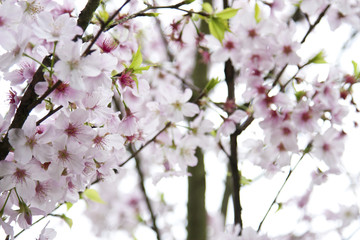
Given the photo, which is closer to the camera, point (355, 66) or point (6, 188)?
point (6, 188)

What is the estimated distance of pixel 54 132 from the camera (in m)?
0.77

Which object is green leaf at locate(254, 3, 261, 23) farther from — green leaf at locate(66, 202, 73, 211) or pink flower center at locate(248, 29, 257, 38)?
green leaf at locate(66, 202, 73, 211)

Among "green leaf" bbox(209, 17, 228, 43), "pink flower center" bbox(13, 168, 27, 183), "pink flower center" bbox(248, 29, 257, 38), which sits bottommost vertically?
"pink flower center" bbox(13, 168, 27, 183)

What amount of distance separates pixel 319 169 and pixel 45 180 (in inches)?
32.0

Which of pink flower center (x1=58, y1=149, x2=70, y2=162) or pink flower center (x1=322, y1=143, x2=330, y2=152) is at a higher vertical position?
pink flower center (x1=322, y1=143, x2=330, y2=152)

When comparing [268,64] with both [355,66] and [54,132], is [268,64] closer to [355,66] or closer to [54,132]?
[355,66]

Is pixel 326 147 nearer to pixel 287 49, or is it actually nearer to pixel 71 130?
pixel 287 49

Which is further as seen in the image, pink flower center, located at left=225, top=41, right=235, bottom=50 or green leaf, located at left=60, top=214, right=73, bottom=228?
pink flower center, located at left=225, top=41, right=235, bottom=50

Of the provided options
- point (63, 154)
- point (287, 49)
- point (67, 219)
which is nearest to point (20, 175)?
point (63, 154)

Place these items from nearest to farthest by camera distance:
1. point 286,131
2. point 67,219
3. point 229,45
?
1. point 286,131
2. point 67,219
3. point 229,45

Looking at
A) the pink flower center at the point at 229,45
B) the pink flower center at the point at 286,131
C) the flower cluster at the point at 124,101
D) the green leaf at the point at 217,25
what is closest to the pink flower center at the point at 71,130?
the flower cluster at the point at 124,101

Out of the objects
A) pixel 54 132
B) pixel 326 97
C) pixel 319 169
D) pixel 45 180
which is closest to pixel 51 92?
pixel 54 132

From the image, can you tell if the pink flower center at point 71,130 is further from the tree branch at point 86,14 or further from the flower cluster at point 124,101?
the tree branch at point 86,14

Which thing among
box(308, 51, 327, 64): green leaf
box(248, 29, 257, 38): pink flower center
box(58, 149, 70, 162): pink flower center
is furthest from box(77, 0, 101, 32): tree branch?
box(308, 51, 327, 64): green leaf
